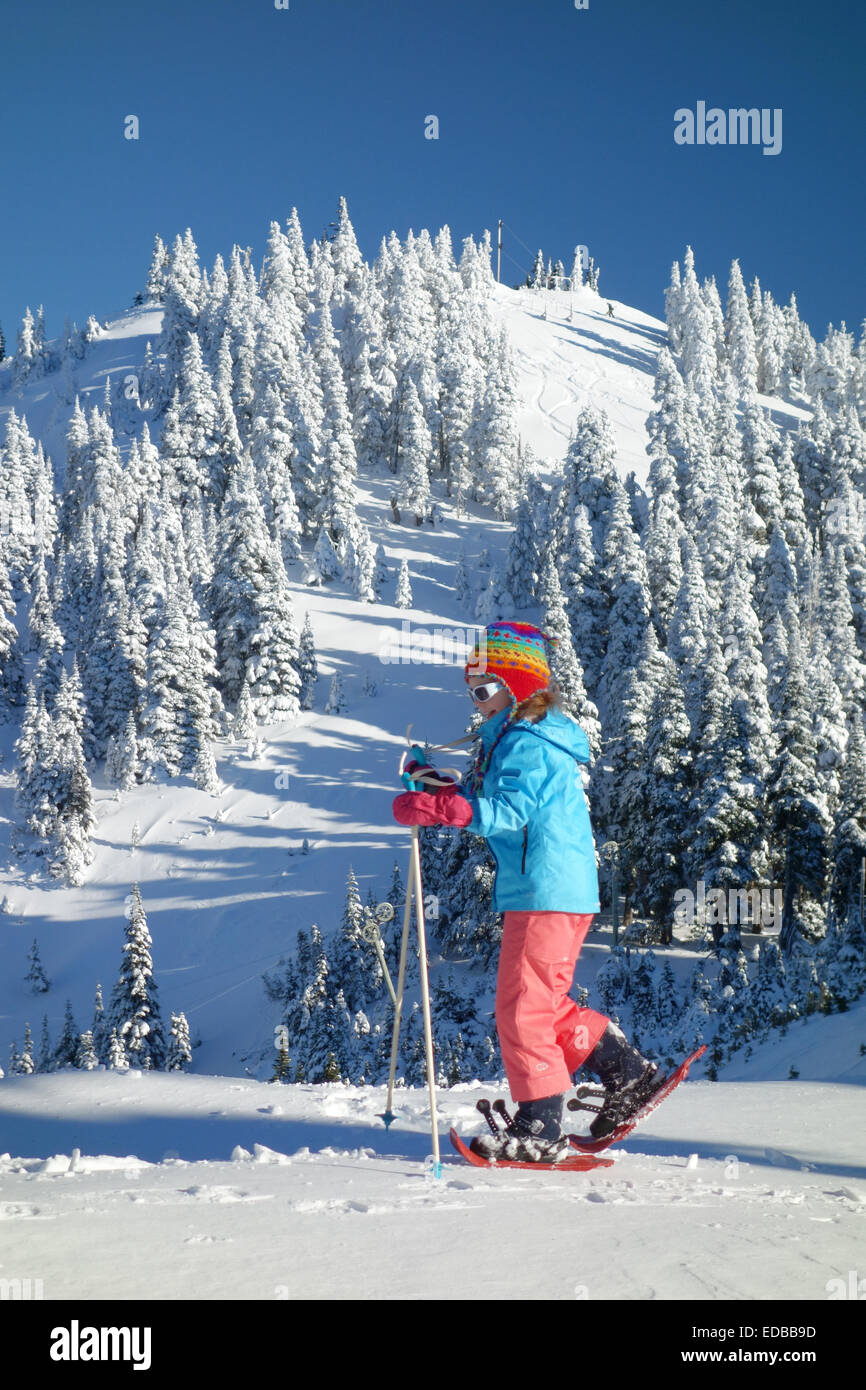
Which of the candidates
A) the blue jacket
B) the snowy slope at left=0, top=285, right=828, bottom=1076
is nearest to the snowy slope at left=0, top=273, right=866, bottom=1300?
the blue jacket

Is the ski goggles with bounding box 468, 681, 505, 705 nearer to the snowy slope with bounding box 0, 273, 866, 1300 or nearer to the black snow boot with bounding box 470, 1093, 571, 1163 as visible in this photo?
the black snow boot with bounding box 470, 1093, 571, 1163

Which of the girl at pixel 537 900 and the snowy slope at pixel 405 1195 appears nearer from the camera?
the snowy slope at pixel 405 1195

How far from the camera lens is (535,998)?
439 cm

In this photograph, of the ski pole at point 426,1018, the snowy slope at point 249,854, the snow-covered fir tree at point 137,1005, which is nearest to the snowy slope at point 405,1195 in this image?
the ski pole at point 426,1018

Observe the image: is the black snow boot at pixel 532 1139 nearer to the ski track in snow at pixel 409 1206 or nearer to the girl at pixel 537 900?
the girl at pixel 537 900

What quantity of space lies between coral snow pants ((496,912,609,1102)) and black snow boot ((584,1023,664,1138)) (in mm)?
309

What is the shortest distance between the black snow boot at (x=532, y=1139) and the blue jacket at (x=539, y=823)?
37.2 inches

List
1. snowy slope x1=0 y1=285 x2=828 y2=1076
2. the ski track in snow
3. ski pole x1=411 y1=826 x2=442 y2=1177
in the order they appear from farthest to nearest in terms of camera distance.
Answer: snowy slope x1=0 y1=285 x2=828 y2=1076
ski pole x1=411 y1=826 x2=442 y2=1177
the ski track in snow

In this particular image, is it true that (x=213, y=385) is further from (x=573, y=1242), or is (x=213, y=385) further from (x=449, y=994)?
(x=573, y=1242)

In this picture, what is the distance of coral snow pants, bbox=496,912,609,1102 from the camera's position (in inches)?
173

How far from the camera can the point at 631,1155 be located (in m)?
4.64

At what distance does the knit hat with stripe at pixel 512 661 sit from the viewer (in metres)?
4.80

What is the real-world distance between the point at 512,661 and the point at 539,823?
878 mm
